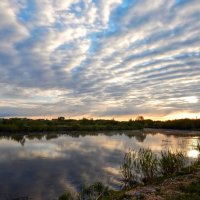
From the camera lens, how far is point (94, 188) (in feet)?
54.0

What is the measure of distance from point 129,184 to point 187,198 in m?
7.86

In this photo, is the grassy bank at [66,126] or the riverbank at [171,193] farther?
the grassy bank at [66,126]

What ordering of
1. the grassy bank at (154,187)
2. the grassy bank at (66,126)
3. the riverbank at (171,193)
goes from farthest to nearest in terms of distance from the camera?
the grassy bank at (66,126)
the grassy bank at (154,187)
the riverbank at (171,193)

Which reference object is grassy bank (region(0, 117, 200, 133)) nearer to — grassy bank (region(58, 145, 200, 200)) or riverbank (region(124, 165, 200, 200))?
grassy bank (region(58, 145, 200, 200))

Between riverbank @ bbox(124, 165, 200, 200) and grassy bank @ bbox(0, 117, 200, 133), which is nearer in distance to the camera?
riverbank @ bbox(124, 165, 200, 200)

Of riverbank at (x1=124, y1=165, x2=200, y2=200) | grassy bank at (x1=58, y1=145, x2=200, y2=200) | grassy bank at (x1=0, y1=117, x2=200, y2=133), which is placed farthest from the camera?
grassy bank at (x1=0, y1=117, x2=200, y2=133)

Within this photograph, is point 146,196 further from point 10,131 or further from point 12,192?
point 10,131

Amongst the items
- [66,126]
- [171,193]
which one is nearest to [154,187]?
[171,193]

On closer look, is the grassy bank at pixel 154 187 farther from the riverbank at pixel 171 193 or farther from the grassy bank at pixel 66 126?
the grassy bank at pixel 66 126

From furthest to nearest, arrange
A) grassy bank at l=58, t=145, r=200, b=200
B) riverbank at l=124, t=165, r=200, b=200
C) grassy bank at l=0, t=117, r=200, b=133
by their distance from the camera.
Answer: grassy bank at l=0, t=117, r=200, b=133
grassy bank at l=58, t=145, r=200, b=200
riverbank at l=124, t=165, r=200, b=200

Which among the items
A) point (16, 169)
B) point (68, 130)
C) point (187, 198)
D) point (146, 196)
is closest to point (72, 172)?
point (16, 169)

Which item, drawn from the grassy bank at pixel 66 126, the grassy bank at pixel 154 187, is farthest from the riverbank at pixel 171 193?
the grassy bank at pixel 66 126

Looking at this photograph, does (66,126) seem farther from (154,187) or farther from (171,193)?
(171,193)

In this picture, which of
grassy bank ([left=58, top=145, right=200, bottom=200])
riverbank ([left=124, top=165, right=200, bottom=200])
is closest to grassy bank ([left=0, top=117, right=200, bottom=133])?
grassy bank ([left=58, top=145, right=200, bottom=200])
